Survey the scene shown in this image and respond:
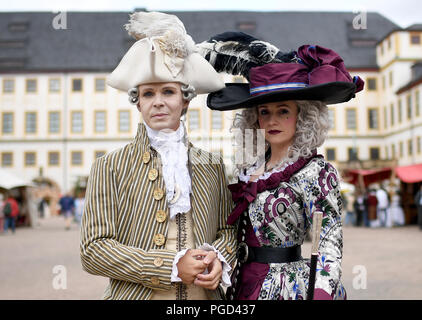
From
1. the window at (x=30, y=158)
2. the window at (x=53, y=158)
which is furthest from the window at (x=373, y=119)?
the window at (x=30, y=158)

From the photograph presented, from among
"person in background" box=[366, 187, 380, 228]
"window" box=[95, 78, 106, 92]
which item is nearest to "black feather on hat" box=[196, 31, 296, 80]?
"person in background" box=[366, 187, 380, 228]

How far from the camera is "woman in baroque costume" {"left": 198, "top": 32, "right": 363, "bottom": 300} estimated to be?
95.6 inches

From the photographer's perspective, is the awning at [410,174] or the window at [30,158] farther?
the window at [30,158]

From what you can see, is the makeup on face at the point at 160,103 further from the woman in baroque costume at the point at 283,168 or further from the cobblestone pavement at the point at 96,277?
the cobblestone pavement at the point at 96,277

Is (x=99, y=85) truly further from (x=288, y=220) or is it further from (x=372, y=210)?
(x=288, y=220)

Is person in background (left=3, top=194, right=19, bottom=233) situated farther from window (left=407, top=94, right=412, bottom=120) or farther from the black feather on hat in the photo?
window (left=407, top=94, right=412, bottom=120)

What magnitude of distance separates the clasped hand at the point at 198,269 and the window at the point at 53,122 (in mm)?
44510

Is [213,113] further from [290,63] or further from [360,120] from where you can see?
[360,120]

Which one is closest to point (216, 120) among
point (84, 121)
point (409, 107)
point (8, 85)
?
point (409, 107)

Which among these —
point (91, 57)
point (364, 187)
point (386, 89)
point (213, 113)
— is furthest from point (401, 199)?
point (91, 57)

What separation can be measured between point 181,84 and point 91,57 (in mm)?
44196

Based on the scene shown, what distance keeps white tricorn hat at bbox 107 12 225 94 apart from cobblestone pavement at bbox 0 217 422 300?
1942 millimetres

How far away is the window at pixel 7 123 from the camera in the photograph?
148 feet

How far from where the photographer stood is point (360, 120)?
4472cm
